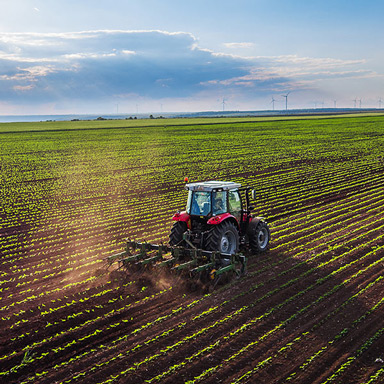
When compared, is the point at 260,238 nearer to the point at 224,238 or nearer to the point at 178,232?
the point at 224,238

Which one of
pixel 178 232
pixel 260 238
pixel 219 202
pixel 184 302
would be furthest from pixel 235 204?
pixel 184 302

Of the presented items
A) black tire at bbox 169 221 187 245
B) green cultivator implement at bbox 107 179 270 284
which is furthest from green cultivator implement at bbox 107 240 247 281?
black tire at bbox 169 221 187 245

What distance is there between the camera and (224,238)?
41.8 feet

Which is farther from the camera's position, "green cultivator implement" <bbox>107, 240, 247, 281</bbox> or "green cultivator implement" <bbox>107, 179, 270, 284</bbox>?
"green cultivator implement" <bbox>107, 179, 270, 284</bbox>

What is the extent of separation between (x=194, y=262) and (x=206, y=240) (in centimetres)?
84

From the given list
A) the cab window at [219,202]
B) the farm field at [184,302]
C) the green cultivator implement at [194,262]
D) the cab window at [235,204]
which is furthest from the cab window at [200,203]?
the farm field at [184,302]

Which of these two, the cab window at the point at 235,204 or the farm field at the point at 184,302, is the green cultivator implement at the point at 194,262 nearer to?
the farm field at the point at 184,302

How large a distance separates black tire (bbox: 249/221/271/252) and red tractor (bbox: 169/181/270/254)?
0.05 metres

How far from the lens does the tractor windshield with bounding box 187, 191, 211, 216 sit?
12930 mm

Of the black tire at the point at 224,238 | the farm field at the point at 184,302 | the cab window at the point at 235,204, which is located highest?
the cab window at the point at 235,204

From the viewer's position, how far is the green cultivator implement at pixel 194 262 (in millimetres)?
11805

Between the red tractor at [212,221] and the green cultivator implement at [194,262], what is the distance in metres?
0.36

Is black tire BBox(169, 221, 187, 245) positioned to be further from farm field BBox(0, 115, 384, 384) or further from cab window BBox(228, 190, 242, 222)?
cab window BBox(228, 190, 242, 222)

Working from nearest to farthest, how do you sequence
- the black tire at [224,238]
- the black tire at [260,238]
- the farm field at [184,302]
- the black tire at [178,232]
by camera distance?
the farm field at [184,302] → the black tire at [224,238] → the black tire at [178,232] → the black tire at [260,238]
